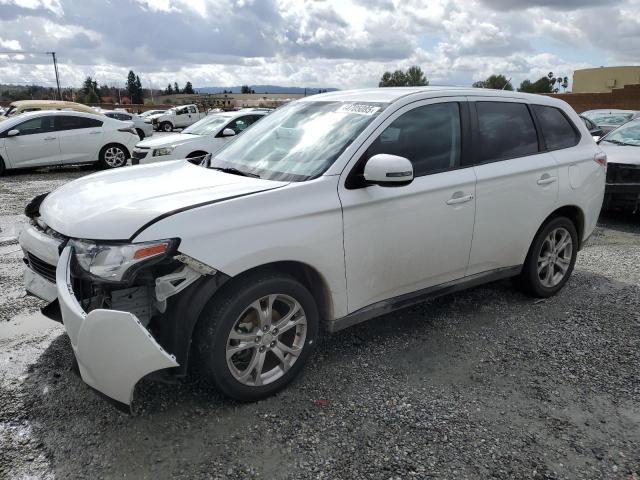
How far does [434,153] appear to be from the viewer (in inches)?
146

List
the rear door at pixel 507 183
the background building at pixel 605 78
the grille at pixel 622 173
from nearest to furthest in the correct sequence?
the rear door at pixel 507 183
the grille at pixel 622 173
the background building at pixel 605 78

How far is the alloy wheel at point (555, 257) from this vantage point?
4594 millimetres

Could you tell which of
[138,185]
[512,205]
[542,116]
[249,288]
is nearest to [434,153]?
[512,205]

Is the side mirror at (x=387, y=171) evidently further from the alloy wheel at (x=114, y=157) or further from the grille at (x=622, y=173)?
the alloy wheel at (x=114, y=157)

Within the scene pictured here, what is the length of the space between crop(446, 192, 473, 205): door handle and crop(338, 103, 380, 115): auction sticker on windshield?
809 millimetres

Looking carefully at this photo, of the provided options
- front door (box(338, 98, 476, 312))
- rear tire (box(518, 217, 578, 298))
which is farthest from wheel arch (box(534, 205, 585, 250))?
front door (box(338, 98, 476, 312))

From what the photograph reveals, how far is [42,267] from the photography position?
320 cm

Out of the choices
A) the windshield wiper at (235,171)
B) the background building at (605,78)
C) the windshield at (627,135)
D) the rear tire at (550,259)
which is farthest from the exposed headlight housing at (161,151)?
the background building at (605,78)

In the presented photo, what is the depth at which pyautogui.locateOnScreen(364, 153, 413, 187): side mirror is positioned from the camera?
3080 millimetres

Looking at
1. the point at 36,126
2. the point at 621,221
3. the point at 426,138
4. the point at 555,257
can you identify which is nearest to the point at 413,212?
the point at 426,138

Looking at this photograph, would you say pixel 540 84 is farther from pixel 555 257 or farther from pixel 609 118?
pixel 555 257

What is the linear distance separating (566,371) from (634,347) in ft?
2.47

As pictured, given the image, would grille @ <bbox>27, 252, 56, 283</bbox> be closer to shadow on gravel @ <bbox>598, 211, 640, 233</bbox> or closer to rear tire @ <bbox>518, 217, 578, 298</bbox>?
rear tire @ <bbox>518, 217, 578, 298</bbox>

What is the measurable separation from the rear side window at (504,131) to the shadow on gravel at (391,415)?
1.40 metres
